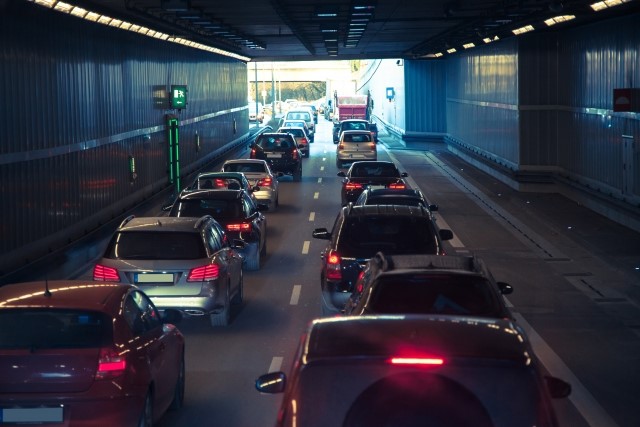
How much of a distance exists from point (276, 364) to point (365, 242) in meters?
2.13

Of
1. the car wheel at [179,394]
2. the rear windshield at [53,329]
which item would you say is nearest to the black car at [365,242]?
the car wheel at [179,394]

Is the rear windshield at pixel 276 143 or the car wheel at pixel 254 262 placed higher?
the rear windshield at pixel 276 143

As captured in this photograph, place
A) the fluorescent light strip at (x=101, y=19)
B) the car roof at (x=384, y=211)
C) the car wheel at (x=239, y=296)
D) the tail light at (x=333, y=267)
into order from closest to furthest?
the tail light at (x=333, y=267)
the car roof at (x=384, y=211)
the car wheel at (x=239, y=296)
the fluorescent light strip at (x=101, y=19)

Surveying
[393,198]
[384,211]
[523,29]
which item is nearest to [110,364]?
[384,211]

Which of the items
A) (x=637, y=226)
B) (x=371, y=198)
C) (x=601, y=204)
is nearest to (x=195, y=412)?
(x=371, y=198)

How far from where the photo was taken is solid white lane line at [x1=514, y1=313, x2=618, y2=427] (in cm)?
1068

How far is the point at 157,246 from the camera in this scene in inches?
590

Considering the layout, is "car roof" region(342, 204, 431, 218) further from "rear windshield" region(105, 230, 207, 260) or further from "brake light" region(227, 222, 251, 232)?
"brake light" region(227, 222, 251, 232)

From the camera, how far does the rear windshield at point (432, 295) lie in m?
9.82

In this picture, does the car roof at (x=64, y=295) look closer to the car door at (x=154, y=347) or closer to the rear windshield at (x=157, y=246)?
the car door at (x=154, y=347)

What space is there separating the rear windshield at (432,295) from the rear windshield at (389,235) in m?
4.16

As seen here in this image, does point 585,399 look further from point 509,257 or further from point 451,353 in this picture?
point 509,257

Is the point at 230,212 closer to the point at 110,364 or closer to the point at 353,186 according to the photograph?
the point at 353,186

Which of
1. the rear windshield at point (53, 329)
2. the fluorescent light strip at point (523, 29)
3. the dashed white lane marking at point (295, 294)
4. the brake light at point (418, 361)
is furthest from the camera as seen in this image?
the fluorescent light strip at point (523, 29)
